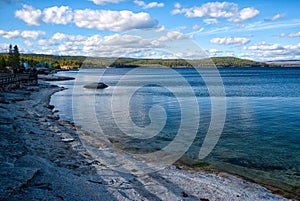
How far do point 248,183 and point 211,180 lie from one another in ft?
5.07

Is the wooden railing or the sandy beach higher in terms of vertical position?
the wooden railing

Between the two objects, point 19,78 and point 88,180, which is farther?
point 19,78

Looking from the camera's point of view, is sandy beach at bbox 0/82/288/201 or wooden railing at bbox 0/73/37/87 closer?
sandy beach at bbox 0/82/288/201

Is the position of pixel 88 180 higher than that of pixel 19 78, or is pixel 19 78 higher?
pixel 19 78

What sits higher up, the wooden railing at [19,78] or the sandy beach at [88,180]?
the wooden railing at [19,78]

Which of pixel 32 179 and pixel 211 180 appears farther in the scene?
pixel 211 180

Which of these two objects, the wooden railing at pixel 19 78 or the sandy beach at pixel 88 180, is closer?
the sandy beach at pixel 88 180

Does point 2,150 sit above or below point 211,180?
above

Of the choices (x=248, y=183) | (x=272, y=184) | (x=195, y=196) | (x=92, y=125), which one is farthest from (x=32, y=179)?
(x=92, y=125)

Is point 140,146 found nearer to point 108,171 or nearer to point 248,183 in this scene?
point 108,171

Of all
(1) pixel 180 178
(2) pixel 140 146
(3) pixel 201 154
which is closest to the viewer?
(1) pixel 180 178

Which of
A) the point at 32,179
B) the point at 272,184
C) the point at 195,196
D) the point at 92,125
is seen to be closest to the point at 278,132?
the point at 272,184

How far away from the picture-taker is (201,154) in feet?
48.6

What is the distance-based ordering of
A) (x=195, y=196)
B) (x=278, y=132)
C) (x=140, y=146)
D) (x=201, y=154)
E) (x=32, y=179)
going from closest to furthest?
1. (x=32, y=179)
2. (x=195, y=196)
3. (x=201, y=154)
4. (x=140, y=146)
5. (x=278, y=132)
